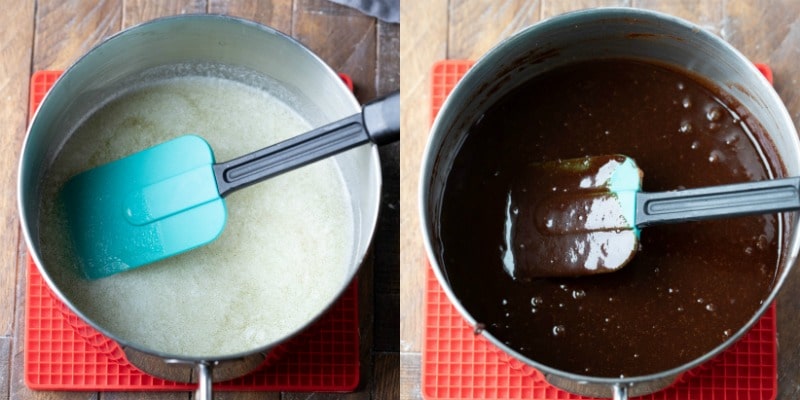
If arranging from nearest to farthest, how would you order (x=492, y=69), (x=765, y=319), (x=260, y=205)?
(x=492, y=69) → (x=765, y=319) → (x=260, y=205)

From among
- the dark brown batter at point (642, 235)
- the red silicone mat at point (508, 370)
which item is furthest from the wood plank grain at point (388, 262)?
the dark brown batter at point (642, 235)

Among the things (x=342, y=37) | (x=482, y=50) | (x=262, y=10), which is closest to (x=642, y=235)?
(x=482, y=50)

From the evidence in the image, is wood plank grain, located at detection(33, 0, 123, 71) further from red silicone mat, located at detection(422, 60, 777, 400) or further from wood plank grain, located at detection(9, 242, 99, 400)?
red silicone mat, located at detection(422, 60, 777, 400)

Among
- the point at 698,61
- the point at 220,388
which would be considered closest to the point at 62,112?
the point at 220,388

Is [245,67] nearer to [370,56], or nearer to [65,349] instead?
[370,56]

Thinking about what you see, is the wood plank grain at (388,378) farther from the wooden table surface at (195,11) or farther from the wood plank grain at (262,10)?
the wood plank grain at (262,10)

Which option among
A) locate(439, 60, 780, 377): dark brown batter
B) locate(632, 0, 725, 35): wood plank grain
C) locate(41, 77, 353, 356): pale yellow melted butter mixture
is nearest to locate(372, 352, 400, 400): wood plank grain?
locate(41, 77, 353, 356): pale yellow melted butter mixture

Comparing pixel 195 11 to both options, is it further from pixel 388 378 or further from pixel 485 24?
pixel 388 378
